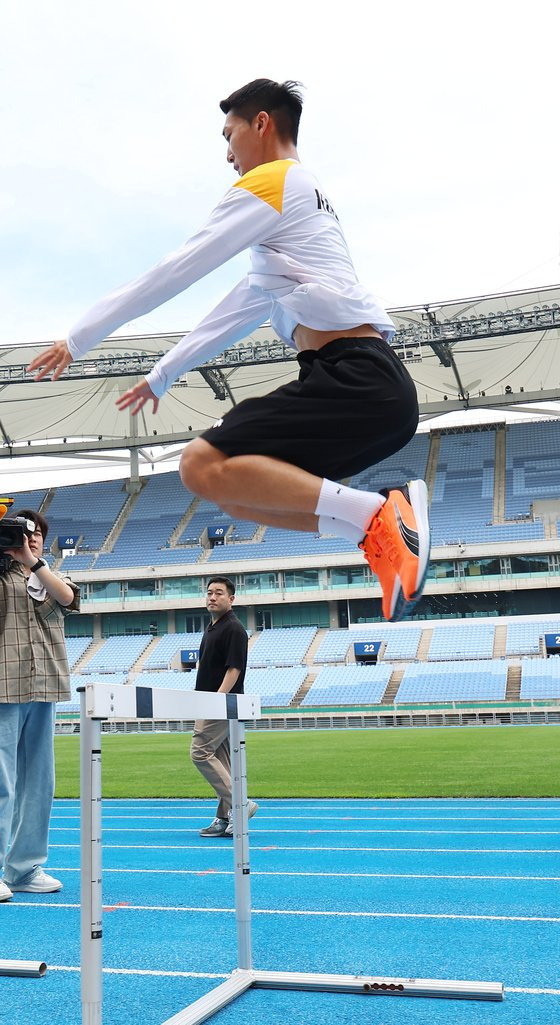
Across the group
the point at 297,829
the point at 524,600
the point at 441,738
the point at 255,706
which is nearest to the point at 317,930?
the point at 255,706

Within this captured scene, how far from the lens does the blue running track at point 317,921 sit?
3.44 meters

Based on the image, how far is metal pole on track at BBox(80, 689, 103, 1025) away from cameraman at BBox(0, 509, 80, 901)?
2637 millimetres

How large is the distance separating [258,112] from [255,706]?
8.55 ft

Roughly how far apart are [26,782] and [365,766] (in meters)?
9.59

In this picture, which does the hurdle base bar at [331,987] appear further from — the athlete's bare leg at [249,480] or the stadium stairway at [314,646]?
the stadium stairway at [314,646]

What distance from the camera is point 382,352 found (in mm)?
2678

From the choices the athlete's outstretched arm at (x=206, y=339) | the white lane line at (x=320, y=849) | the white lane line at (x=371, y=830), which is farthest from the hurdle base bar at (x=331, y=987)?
the white lane line at (x=371, y=830)

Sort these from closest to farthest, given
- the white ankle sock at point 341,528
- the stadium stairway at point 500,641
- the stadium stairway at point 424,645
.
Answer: the white ankle sock at point 341,528 < the stadium stairway at point 500,641 < the stadium stairway at point 424,645

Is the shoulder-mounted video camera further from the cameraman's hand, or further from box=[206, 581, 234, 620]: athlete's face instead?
box=[206, 581, 234, 620]: athlete's face

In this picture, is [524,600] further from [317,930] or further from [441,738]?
[317,930]

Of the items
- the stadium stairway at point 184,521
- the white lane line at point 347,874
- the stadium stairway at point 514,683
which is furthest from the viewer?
the stadium stairway at point 184,521

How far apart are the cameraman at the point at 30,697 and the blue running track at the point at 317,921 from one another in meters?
0.25

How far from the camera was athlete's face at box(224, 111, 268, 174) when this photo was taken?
271 centimetres

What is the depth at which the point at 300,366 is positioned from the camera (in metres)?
2.68
